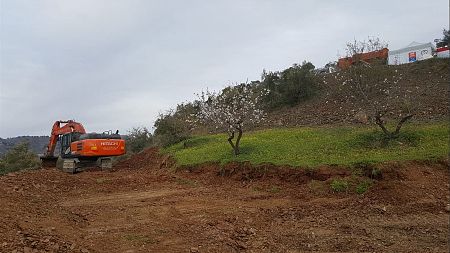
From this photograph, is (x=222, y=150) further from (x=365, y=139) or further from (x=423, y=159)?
(x=423, y=159)

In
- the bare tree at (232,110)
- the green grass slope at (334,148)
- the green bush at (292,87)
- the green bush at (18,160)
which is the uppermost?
the green bush at (292,87)

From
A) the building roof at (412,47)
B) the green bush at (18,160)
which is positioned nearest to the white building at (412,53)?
the building roof at (412,47)

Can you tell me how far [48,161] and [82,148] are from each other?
6094 mm

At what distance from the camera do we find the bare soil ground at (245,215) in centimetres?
726

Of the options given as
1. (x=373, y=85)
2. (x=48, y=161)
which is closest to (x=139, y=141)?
(x=48, y=161)

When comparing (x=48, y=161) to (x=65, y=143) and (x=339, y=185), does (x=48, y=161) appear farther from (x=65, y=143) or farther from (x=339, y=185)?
(x=339, y=185)

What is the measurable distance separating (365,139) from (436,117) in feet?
16.4

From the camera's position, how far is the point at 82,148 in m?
20.9

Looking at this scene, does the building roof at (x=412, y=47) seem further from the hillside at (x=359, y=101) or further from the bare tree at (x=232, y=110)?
the bare tree at (x=232, y=110)

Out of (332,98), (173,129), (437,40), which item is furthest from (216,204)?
(437,40)

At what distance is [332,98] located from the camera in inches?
1110

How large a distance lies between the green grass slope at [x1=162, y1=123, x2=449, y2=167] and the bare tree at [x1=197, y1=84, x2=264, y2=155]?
110 cm

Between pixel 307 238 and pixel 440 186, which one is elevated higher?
pixel 440 186

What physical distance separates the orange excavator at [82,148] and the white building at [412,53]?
82.7ft
